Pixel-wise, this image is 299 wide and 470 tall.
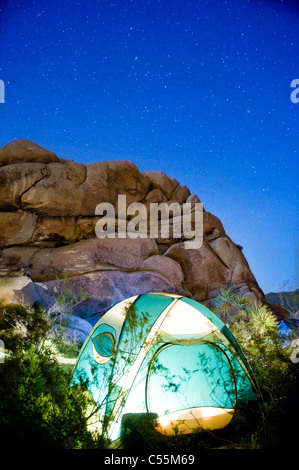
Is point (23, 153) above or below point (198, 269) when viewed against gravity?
above

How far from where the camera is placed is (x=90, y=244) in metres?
18.4

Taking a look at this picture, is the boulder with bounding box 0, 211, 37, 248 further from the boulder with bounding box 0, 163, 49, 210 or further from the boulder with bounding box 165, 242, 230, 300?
the boulder with bounding box 165, 242, 230, 300

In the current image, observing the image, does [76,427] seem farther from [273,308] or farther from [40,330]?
[273,308]

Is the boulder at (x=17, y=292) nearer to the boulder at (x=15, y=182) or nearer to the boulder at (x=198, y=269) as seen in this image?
the boulder at (x=15, y=182)

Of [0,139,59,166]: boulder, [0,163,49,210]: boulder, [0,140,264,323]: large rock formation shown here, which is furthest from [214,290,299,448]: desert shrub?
[0,139,59,166]: boulder

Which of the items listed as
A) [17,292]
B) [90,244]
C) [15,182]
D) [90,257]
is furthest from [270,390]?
[15,182]

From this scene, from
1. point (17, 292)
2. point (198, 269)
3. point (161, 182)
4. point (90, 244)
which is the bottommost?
point (17, 292)

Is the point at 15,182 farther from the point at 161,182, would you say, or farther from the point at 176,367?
the point at 176,367

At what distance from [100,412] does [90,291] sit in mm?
11961

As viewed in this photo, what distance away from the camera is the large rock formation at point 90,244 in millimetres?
17062

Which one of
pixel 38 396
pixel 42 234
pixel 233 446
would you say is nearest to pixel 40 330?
pixel 38 396

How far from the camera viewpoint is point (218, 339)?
4.95 m

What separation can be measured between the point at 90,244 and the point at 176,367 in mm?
14317
